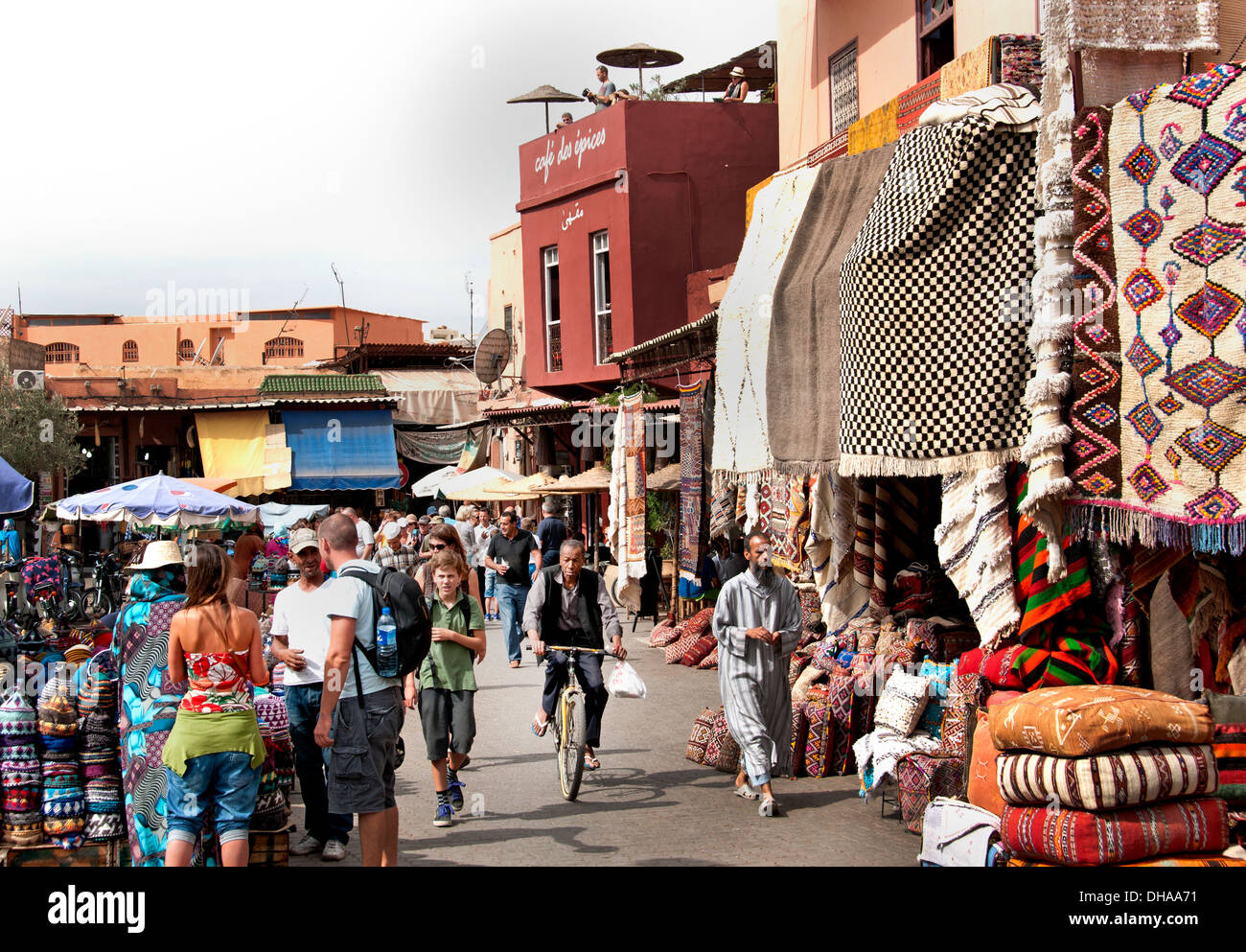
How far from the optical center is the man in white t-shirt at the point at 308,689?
22.6 ft

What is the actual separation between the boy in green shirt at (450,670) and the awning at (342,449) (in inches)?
1107

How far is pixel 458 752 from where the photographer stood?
313 inches

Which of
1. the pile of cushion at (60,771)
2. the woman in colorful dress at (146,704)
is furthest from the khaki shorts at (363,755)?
the pile of cushion at (60,771)

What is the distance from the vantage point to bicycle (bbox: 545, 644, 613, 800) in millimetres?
8227

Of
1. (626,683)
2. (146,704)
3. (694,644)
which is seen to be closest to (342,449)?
(694,644)

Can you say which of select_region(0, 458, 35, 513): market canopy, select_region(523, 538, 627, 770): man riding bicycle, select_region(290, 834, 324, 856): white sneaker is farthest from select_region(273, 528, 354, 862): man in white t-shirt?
select_region(0, 458, 35, 513): market canopy

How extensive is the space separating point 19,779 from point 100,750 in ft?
1.24

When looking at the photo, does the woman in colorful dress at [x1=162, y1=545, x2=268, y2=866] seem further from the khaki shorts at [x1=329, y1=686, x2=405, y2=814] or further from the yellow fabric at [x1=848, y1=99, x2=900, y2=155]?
the yellow fabric at [x1=848, y1=99, x2=900, y2=155]

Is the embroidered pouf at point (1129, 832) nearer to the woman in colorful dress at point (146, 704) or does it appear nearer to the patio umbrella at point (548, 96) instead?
the woman in colorful dress at point (146, 704)

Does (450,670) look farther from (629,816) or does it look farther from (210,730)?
(210,730)

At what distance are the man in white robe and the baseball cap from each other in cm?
275

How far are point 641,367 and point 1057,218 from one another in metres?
11.9
